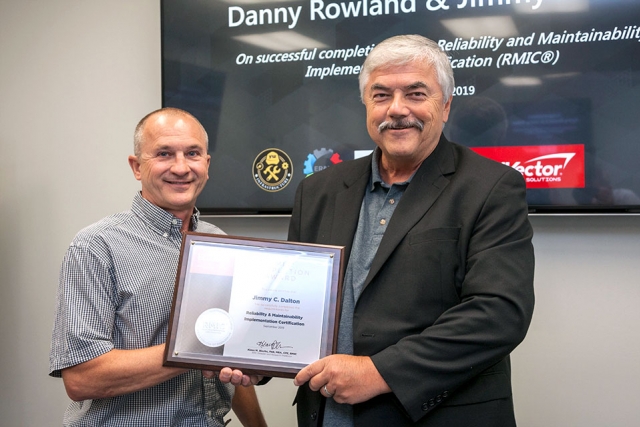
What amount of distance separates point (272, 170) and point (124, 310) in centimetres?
111

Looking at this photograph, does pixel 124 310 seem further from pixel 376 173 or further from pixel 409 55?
pixel 409 55

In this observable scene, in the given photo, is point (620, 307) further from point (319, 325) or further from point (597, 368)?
point (319, 325)

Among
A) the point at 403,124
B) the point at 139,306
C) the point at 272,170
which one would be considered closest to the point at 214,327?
the point at 139,306

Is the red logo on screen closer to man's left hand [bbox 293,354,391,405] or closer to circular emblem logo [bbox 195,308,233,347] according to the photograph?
man's left hand [bbox 293,354,391,405]

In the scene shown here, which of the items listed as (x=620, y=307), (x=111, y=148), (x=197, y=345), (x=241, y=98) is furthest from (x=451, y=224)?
(x=111, y=148)

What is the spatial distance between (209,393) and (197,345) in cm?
28

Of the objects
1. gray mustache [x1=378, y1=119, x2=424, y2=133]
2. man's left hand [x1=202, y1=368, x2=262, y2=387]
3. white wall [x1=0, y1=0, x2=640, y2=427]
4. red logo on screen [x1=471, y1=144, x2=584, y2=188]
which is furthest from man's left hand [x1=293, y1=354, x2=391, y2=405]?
white wall [x1=0, y1=0, x2=640, y2=427]

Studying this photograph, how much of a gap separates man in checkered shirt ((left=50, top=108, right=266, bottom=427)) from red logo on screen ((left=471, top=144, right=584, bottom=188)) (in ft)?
3.83

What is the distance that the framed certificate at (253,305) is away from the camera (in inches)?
58.7

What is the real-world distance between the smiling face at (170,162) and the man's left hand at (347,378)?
59cm

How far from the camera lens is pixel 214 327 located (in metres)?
1.50

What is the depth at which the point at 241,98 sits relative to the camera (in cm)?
260

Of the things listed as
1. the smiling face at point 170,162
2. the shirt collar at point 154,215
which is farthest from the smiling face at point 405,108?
the shirt collar at point 154,215

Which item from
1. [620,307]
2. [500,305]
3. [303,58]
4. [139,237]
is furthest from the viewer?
[303,58]
